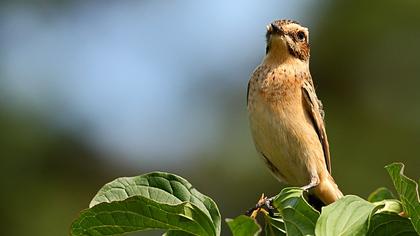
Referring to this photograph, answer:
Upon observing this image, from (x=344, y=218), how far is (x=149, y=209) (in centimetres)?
70

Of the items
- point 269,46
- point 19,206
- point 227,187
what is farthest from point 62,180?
point 269,46

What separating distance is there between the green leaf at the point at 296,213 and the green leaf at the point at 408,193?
1.08 ft

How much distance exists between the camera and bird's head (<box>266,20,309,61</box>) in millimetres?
6043

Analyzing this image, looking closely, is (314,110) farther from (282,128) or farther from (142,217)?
(142,217)

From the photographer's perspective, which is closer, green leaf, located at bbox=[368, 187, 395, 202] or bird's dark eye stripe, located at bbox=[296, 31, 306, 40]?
green leaf, located at bbox=[368, 187, 395, 202]

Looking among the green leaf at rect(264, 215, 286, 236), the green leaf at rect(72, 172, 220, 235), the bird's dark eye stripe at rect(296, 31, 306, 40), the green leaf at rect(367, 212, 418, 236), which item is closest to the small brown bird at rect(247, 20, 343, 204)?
the bird's dark eye stripe at rect(296, 31, 306, 40)

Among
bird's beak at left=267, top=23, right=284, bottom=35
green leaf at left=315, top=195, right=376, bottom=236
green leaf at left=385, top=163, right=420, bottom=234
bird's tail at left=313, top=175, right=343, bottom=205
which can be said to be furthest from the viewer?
bird's beak at left=267, top=23, right=284, bottom=35

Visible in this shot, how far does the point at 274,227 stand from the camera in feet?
13.0

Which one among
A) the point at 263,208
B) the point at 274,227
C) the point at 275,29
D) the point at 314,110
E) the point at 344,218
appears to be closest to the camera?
the point at 344,218

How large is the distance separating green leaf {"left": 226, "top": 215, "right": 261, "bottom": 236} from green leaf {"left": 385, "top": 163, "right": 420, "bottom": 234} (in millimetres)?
575

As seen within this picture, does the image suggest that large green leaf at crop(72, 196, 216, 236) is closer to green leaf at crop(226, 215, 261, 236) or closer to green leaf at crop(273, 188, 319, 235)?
green leaf at crop(226, 215, 261, 236)

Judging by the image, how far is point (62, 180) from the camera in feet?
61.2

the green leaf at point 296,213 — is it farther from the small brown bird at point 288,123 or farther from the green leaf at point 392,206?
the small brown bird at point 288,123

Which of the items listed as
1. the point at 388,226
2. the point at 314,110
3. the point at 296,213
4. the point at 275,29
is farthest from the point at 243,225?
the point at 275,29
